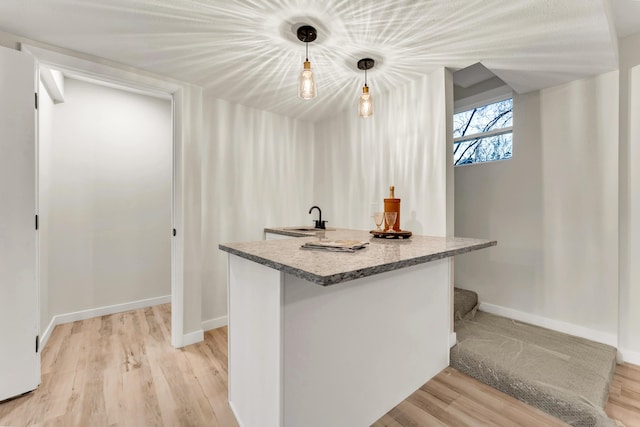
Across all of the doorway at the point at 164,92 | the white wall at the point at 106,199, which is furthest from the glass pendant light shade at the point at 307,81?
the white wall at the point at 106,199

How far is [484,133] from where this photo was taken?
303 centimetres

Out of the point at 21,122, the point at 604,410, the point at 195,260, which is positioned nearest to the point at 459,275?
the point at 604,410

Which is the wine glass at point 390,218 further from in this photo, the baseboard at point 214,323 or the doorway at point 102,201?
the doorway at point 102,201

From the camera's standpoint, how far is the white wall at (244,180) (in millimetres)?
2799

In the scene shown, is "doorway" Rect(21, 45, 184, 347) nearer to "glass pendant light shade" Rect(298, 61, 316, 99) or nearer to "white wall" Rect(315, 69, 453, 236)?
"glass pendant light shade" Rect(298, 61, 316, 99)

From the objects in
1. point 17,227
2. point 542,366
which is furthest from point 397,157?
point 17,227

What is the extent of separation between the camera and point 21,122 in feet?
5.77

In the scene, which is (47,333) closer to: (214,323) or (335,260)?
(214,323)

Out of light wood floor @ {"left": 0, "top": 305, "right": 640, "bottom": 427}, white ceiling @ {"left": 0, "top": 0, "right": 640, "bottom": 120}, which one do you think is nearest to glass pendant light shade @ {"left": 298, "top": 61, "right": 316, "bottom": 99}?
white ceiling @ {"left": 0, "top": 0, "right": 640, "bottom": 120}

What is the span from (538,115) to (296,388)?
3.05m

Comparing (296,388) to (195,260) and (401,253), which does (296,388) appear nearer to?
(401,253)

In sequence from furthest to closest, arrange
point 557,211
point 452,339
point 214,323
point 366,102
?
point 214,323 → point 557,211 → point 452,339 → point 366,102

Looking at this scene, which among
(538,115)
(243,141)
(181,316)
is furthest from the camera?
(243,141)

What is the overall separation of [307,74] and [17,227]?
2.02 metres
